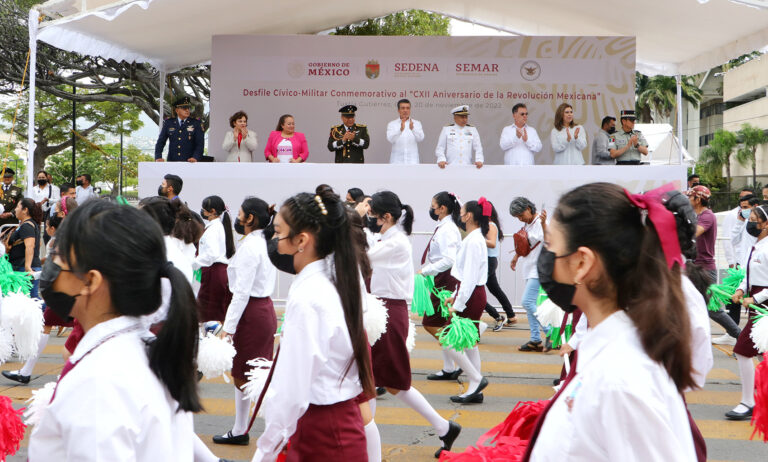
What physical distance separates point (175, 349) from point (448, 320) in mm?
5362

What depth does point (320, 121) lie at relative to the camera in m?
17.1

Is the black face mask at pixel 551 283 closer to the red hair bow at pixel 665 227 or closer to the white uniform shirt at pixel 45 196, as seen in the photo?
the red hair bow at pixel 665 227

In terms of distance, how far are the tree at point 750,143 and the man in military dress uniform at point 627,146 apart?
3589cm

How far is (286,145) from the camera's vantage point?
13.8m

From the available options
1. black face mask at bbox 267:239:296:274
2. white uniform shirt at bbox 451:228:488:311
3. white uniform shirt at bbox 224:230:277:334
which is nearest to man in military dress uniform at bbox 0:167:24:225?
white uniform shirt at bbox 451:228:488:311

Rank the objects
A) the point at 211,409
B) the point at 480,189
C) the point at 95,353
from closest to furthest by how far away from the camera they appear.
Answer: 1. the point at 95,353
2. the point at 211,409
3. the point at 480,189

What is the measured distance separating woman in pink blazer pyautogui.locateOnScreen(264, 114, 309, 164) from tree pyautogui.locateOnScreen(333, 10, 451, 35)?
529cm

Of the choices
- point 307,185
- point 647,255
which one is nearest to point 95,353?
point 647,255

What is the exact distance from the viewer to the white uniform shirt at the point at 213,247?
671 cm

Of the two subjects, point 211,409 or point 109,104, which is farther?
point 109,104

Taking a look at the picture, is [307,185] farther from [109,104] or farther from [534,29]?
[109,104]

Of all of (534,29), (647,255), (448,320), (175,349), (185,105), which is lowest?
(448,320)

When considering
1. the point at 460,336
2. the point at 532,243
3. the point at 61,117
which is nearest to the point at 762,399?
the point at 460,336

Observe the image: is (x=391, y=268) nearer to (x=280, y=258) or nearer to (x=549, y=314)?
(x=549, y=314)
